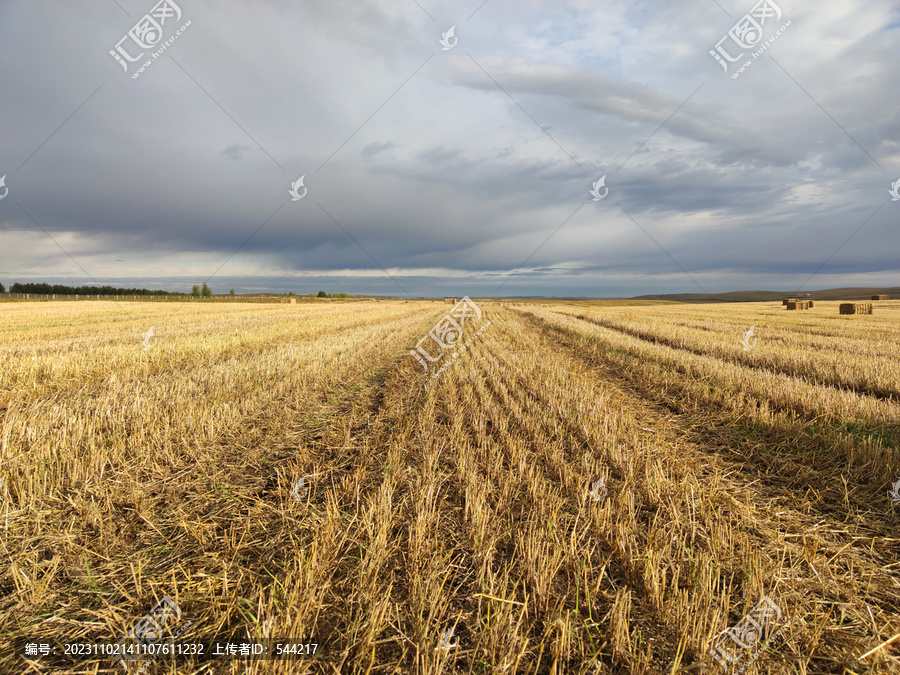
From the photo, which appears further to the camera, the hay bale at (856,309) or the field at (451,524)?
the hay bale at (856,309)

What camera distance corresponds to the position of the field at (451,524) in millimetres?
2424

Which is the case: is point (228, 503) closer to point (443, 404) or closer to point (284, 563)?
point (284, 563)

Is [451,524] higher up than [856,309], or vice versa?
Result: [856,309]

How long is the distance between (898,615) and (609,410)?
4.50 m

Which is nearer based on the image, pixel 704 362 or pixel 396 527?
pixel 396 527

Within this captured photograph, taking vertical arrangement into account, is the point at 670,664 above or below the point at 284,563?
below

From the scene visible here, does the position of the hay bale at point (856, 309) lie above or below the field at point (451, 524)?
above

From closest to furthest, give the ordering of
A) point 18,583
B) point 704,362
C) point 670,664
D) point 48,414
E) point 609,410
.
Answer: point 670,664 → point 18,583 → point 48,414 → point 609,410 → point 704,362

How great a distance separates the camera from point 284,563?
9.96 ft

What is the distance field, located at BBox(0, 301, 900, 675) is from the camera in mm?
2424

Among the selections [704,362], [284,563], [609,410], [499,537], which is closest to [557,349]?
[704,362]

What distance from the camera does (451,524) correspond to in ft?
12.2

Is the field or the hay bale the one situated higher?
the hay bale

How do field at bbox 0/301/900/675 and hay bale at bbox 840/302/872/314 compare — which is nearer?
field at bbox 0/301/900/675
